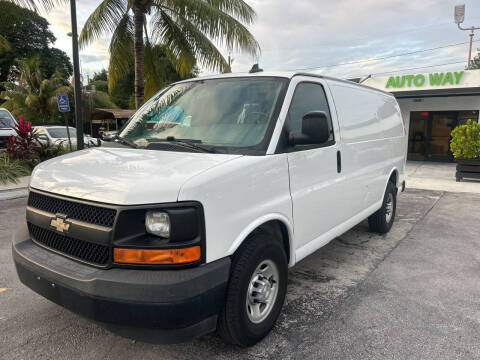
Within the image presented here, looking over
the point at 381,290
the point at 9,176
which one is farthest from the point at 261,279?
the point at 9,176

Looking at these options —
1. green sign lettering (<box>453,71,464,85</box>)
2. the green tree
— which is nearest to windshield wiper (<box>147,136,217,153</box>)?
green sign lettering (<box>453,71,464,85</box>)

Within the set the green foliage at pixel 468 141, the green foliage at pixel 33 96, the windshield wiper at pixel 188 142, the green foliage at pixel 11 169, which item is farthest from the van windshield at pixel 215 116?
the green foliage at pixel 33 96

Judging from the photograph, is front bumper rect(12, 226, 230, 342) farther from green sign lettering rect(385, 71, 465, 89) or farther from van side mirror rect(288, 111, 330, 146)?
green sign lettering rect(385, 71, 465, 89)

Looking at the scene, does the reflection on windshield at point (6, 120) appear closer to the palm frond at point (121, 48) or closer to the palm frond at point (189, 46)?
the palm frond at point (121, 48)

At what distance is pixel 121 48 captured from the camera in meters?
12.8

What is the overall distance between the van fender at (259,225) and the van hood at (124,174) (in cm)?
48

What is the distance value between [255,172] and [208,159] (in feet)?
1.12

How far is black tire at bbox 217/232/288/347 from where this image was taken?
2439 millimetres

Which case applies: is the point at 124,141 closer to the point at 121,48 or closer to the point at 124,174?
the point at 124,174

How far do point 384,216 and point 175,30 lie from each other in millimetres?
9747

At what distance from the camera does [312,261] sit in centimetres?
459

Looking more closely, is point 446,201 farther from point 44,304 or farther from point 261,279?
point 44,304

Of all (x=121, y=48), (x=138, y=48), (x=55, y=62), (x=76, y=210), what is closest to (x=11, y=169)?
(x=138, y=48)

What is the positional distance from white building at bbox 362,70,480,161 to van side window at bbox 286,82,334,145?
1452 centimetres
